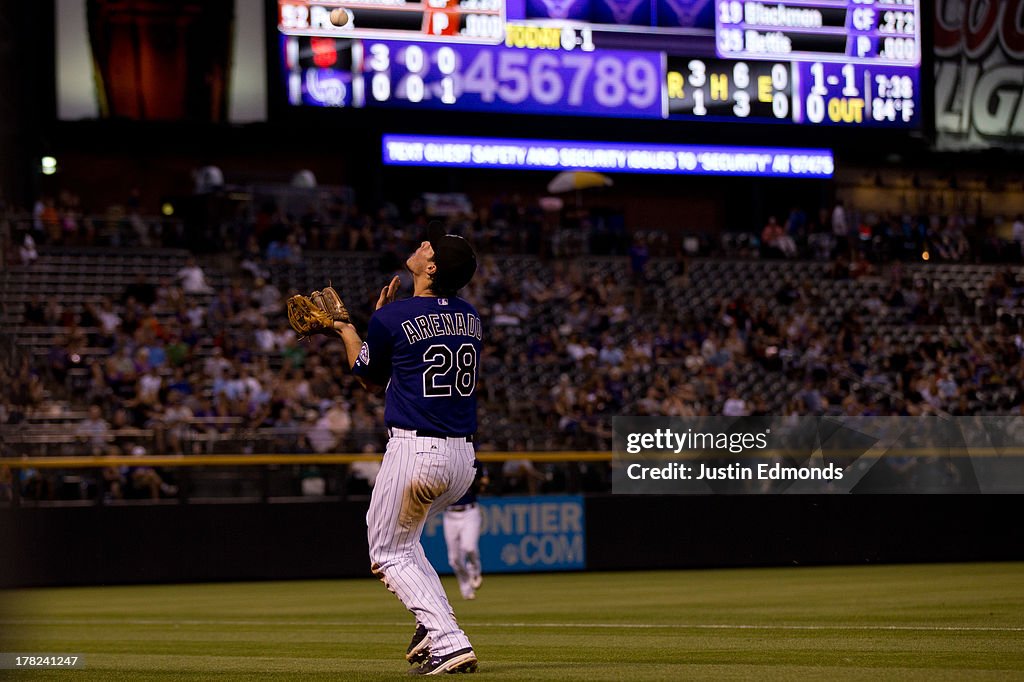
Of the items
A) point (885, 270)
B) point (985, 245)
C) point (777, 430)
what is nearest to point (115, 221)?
point (777, 430)

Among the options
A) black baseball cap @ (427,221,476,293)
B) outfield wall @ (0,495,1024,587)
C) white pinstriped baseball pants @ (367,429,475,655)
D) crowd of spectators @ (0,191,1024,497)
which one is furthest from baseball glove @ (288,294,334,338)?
outfield wall @ (0,495,1024,587)

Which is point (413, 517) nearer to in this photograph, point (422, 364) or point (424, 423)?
point (424, 423)

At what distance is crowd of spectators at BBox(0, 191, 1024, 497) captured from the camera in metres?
21.2

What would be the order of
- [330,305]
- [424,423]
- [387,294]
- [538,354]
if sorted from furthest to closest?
[538,354] < [330,305] < [387,294] < [424,423]

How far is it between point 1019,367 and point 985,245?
817cm

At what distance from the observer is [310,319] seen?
809 cm

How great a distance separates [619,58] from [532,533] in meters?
14.1

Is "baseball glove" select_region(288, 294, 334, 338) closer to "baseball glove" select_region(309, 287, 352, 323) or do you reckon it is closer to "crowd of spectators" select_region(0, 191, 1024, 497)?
"baseball glove" select_region(309, 287, 352, 323)

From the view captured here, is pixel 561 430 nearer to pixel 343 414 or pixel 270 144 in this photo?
pixel 343 414

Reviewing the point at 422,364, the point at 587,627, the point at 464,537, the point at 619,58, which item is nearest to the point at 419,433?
the point at 422,364

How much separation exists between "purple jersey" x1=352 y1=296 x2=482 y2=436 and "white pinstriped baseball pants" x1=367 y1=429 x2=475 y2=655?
10cm

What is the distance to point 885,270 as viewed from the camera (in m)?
33.2

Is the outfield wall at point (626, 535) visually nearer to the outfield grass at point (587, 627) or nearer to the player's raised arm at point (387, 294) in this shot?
the outfield grass at point (587, 627)

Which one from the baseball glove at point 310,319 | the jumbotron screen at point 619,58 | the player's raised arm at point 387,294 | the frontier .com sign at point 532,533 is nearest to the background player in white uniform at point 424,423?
the player's raised arm at point 387,294
